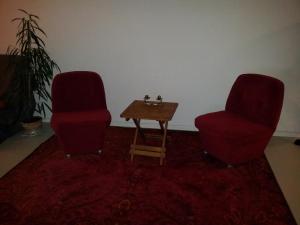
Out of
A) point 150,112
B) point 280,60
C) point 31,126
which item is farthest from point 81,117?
point 280,60

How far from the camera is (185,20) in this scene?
3.26m

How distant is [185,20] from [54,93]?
6.20ft

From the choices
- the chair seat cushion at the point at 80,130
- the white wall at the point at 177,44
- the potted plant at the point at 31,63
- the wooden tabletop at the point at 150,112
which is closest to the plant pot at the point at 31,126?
the potted plant at the point at 31,63

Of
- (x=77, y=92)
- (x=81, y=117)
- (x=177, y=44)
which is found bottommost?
(x=81, y=117)

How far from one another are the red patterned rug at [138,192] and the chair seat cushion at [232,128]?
382 millimetres

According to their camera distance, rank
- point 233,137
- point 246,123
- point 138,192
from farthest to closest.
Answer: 1. point 246,123
2. point 233,137
3. point 138,192

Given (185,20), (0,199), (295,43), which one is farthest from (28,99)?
(295,43)

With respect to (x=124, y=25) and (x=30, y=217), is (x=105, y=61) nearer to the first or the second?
(x=124, y=25)

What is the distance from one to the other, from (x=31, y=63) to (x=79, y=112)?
1.04 meters

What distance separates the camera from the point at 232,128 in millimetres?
2580

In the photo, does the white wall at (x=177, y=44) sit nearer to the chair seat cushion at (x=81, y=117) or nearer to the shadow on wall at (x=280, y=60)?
the shadow on wall at (x=280, y=60)

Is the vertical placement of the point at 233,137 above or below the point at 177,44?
below

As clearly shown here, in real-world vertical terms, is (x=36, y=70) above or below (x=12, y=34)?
below

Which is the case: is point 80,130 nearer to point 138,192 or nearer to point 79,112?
point 79,112
